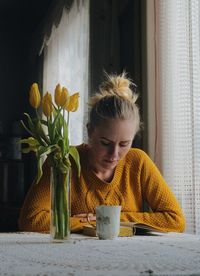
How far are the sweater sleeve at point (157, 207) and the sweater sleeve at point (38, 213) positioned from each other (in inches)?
9.0

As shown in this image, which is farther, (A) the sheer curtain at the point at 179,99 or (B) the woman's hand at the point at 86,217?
(A) the sheer curtain at the point at 179,99

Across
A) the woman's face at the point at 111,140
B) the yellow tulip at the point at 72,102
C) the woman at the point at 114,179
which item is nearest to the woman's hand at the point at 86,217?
the woman at the point at 114,179

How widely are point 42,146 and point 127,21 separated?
1.89 m

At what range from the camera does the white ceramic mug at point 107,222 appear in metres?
1.20

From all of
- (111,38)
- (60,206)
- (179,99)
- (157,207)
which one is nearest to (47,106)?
(60,206)

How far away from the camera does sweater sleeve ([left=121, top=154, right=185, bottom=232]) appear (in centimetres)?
153

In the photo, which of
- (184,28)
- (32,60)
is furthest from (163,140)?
(32,60)

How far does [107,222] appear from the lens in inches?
47.5

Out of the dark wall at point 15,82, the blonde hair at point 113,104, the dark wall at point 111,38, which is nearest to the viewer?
the blonde hair at point 113,104

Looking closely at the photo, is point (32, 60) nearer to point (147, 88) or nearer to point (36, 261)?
point (147, 88)

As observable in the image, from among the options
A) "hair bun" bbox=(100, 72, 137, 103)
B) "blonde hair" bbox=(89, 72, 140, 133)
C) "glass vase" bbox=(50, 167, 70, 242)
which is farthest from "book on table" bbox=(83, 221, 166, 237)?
"hair bun" bbox=(100, 72, 137, 103)

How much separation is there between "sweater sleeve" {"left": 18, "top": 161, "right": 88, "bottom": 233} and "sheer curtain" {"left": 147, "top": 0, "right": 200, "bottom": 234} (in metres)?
0.62

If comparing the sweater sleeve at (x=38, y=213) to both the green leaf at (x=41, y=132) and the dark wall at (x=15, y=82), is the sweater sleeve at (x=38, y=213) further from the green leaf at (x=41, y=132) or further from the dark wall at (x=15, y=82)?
the dark wall at (x=15, y=82)

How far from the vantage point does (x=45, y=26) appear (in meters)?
3.99
